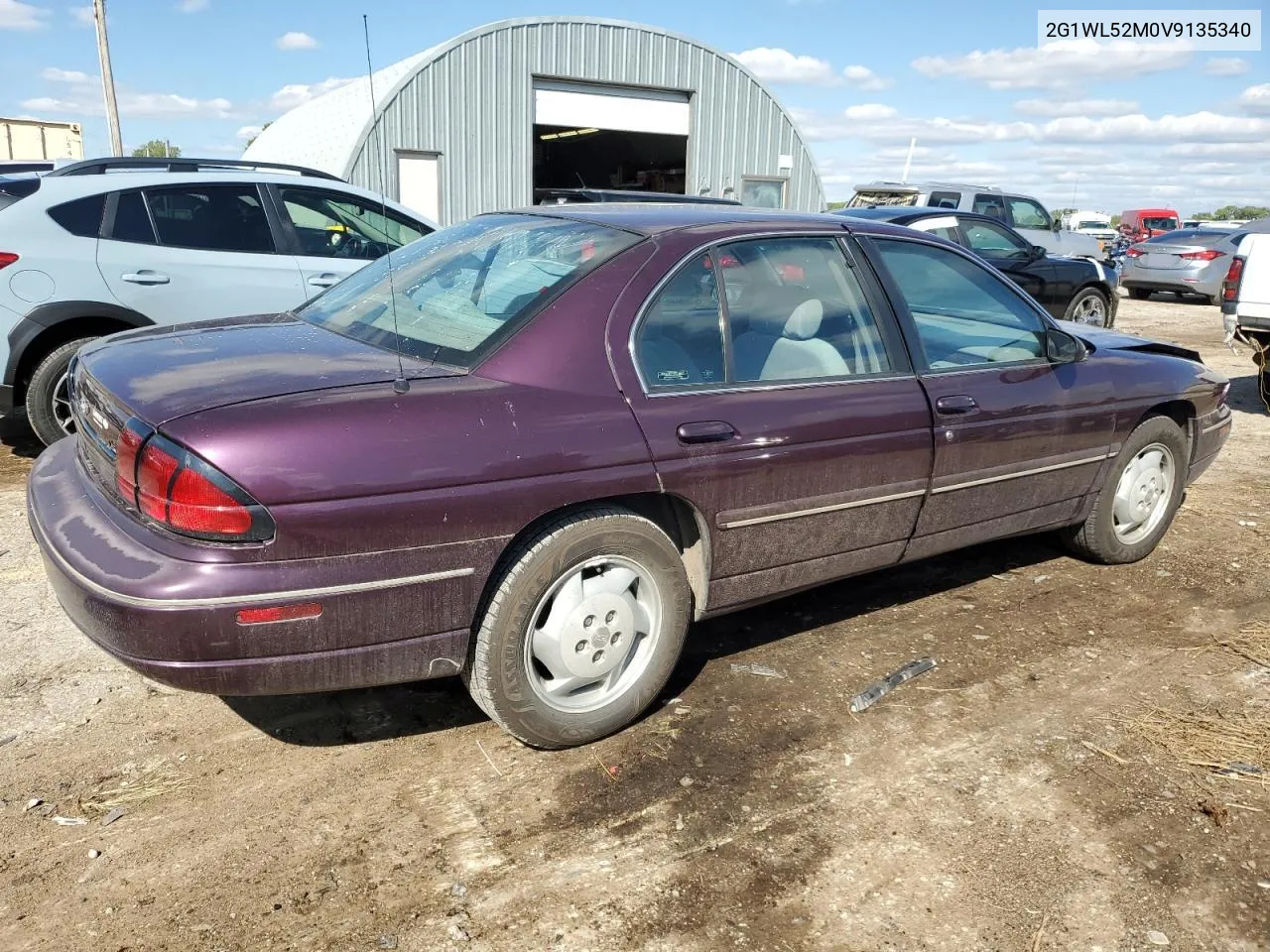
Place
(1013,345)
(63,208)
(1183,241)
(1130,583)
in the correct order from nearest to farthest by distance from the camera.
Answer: (1013,345) < (1130,583) < (63,208) < (1183,241)

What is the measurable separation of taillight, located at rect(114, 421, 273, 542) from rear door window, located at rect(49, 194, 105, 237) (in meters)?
4.11

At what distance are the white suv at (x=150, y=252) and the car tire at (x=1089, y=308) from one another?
27.1 feet

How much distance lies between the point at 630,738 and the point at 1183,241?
19.8 meters

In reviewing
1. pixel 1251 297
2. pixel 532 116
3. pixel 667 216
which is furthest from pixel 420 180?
pixel 667 216

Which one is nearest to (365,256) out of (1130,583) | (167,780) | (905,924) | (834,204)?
(167,780)

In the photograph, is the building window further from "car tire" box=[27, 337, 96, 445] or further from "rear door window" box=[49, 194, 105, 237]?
"car tire" box=[27, 337, 96, 445]

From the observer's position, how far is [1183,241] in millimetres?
19359

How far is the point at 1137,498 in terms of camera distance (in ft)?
15.9

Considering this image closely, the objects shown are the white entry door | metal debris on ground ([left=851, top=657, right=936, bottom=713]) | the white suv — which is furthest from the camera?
the white entry door

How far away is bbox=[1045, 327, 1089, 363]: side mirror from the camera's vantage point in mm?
4285

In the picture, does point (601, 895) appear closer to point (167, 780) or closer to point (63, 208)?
point (167, 780)

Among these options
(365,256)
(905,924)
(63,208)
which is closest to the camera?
(905,924)

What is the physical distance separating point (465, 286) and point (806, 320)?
120cm

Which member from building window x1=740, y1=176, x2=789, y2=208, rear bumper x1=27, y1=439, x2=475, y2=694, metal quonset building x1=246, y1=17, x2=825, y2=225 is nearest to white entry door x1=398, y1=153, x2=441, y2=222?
metal quonset building x1=246, y1=17, x2=825, y2=225
